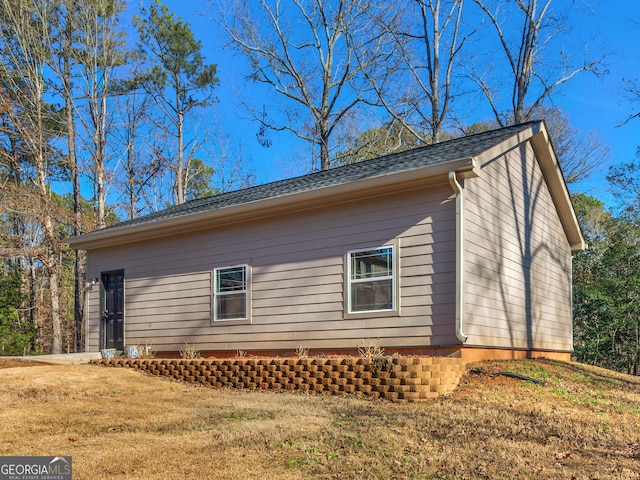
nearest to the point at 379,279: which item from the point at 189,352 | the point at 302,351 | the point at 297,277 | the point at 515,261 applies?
the point at 297,277

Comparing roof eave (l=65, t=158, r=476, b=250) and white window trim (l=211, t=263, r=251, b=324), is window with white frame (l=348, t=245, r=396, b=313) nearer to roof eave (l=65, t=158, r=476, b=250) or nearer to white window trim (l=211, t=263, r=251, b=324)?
roof eave (l=65, t=158, r=476, b=250)

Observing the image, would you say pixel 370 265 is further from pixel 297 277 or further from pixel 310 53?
pixel 310 53

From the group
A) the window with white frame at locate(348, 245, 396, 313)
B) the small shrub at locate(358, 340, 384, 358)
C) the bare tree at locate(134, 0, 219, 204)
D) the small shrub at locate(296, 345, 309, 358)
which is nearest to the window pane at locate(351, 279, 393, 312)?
the window with white frame at locate(348, 245, 396, 313)

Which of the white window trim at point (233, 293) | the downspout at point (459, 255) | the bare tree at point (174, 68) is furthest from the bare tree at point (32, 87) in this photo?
the downspout at point (459, 255)

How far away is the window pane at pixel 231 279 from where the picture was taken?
35.5 feet

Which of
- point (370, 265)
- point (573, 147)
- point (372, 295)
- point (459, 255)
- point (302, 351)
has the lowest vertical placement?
point (302, 351)

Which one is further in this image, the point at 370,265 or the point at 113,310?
the point at 113,310

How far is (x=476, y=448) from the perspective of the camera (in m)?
4.86

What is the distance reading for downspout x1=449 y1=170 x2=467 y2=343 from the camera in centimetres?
811

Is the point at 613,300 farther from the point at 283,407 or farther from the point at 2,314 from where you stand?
the point at 2,314

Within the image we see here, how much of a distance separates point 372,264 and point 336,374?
2.11 metres

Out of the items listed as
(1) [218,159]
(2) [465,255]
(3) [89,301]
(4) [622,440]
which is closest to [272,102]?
(1) [218,159]

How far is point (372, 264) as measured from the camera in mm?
9211

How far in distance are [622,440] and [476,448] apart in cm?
177
